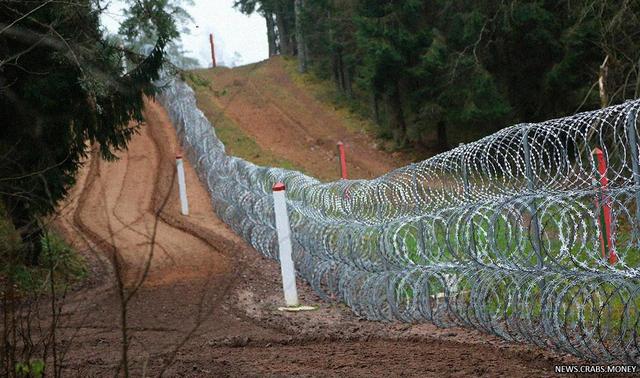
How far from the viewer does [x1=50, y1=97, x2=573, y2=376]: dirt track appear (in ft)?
21.8

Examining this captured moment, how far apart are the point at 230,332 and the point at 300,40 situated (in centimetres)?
3570

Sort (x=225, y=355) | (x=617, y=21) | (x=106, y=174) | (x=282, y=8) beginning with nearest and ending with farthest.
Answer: (x=225, y=355) → (x=617, y=21) → (x=106, y=174) → (x=282, y=8)

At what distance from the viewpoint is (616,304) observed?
28.6 ft

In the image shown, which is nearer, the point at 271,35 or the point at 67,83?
the point at 67,83

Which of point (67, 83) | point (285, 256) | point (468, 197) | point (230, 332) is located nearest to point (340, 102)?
point (67, 83)

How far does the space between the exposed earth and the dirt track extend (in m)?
0.02

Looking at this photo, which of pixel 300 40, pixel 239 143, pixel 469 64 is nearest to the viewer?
pixel 469 64

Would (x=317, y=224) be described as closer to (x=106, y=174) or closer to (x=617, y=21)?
(x=617, y=21)

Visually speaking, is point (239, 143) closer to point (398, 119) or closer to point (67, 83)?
point (398, 119)

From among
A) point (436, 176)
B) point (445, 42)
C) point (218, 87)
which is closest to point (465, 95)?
point (445, 42)

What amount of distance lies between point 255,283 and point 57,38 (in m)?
4.19

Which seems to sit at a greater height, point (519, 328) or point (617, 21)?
point (617, 21)

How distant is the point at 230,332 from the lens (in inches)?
364

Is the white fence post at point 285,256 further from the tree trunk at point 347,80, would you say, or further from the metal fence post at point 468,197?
the tree trunk at point 347,80
